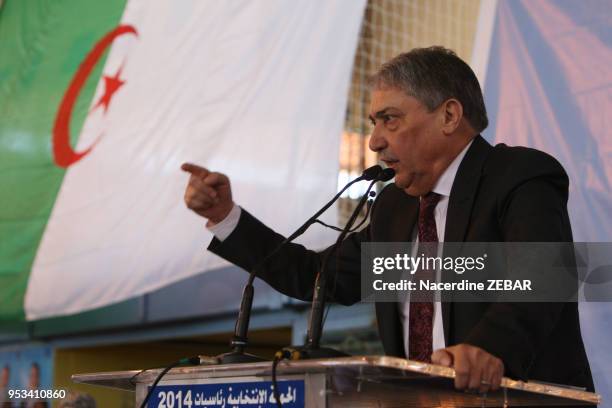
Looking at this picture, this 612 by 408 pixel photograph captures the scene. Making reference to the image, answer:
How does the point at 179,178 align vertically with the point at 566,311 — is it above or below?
above

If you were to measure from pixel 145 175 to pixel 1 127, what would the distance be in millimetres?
1481

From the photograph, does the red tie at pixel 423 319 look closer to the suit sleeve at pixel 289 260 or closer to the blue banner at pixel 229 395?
the suit sleeve at pixel 289 260

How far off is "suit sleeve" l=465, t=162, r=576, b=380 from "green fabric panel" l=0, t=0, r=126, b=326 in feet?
11.5

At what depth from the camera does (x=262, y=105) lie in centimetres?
425

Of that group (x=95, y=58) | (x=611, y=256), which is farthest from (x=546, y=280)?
(x=95, y=58)

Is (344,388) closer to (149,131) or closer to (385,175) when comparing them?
(385,175)

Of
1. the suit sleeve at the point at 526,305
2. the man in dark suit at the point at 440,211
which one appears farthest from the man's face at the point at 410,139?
the suit sleeve at the point at 526,305

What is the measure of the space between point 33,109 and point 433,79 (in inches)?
149

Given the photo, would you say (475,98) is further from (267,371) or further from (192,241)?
(192,241)

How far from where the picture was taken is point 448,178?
2.21m

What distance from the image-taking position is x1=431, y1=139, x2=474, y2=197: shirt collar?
220 centimetres

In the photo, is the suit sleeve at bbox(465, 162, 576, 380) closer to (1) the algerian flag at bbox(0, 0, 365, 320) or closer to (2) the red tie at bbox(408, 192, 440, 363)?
(2) the red tie at bbox(408, 192, 440, 363)

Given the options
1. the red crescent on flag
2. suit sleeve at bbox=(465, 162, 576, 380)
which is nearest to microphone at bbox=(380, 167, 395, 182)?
suit sleeve at bbox=(465, 162, 576, 380)

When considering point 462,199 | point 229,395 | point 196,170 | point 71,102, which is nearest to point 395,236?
point 462,199
